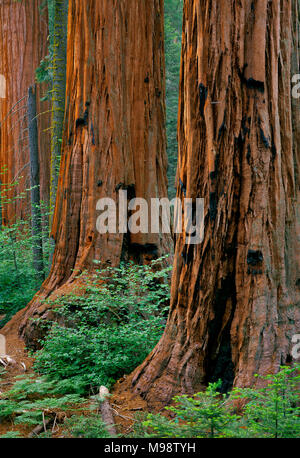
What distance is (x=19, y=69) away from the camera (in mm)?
15234

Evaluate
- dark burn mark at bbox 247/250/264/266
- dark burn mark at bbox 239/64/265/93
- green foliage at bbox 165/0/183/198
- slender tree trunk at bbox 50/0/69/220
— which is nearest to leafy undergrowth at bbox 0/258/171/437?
dark burn mark at bbox 247/250/264/266

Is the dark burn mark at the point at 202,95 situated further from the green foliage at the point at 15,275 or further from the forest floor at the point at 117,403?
the green foliage at the point at 15,275

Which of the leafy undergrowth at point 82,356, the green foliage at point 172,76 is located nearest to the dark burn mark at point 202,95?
the leafy undergrowth at point 82,356

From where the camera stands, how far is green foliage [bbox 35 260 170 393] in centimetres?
507

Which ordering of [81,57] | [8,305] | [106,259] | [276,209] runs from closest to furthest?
[276,209] < [106,259] < [81,57] < [8,305]

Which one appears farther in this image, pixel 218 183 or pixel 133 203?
pixel 133 203

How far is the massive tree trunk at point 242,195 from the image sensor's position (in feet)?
12.7

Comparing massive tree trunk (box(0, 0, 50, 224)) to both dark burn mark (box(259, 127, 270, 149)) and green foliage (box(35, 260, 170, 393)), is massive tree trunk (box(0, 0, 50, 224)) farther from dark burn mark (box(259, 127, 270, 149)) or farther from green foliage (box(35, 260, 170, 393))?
dark burn mark (box(259, 127, 270, 149))

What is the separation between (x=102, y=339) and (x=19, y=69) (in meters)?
12.6

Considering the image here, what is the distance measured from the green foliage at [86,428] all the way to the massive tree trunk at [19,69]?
1170 centimetres

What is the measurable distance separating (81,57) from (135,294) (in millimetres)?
4132

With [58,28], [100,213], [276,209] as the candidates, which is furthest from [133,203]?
[58,28]

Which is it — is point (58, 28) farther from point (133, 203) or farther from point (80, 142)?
point (133, 203)

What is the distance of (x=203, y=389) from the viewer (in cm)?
411
